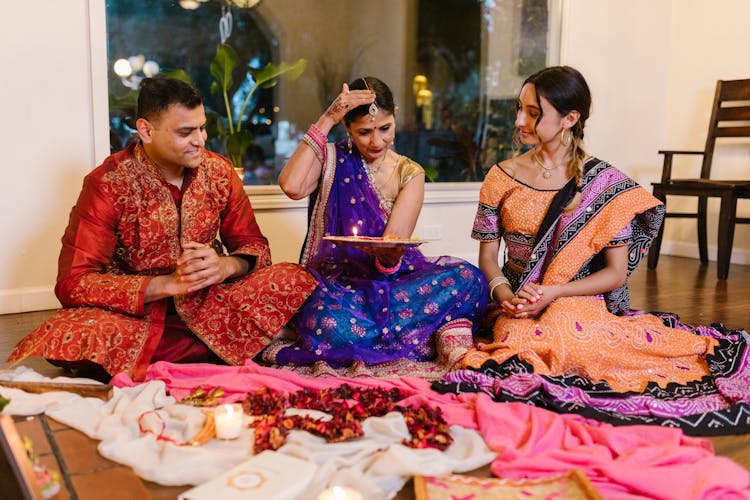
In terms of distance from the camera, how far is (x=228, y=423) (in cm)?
187

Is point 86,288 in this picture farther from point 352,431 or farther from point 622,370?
point 622,370

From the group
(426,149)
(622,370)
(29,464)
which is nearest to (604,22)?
(426,149)

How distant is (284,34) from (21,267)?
2158 mm

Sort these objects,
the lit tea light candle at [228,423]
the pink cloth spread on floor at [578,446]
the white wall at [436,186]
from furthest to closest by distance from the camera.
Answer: the white wall at [436,186] < the lit tea light candle at [228,423] < the pink cloth spread on floor at [578,446]

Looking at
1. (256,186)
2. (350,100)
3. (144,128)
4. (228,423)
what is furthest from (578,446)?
(256,186)

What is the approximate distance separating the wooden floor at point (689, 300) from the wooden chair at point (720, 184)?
183 millimetres

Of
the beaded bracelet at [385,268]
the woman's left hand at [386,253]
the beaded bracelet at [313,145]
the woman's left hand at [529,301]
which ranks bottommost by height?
the woman's left hand at [529,301]

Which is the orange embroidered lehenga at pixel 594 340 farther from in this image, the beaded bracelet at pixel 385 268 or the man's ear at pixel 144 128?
the man's ear at pixel 144 128

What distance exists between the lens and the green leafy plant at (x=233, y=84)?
4383mm

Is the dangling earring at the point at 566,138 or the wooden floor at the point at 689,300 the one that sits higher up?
the dangling earring at the point at 566,138

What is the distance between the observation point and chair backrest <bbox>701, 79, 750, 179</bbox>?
5285mm

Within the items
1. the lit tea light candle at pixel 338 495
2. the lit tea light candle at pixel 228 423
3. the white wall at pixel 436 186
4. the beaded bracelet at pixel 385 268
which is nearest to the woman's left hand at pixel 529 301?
the beaded bracelet at pixel 385 268

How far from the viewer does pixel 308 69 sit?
481 centimetres

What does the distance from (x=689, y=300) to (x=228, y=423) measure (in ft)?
9.71
